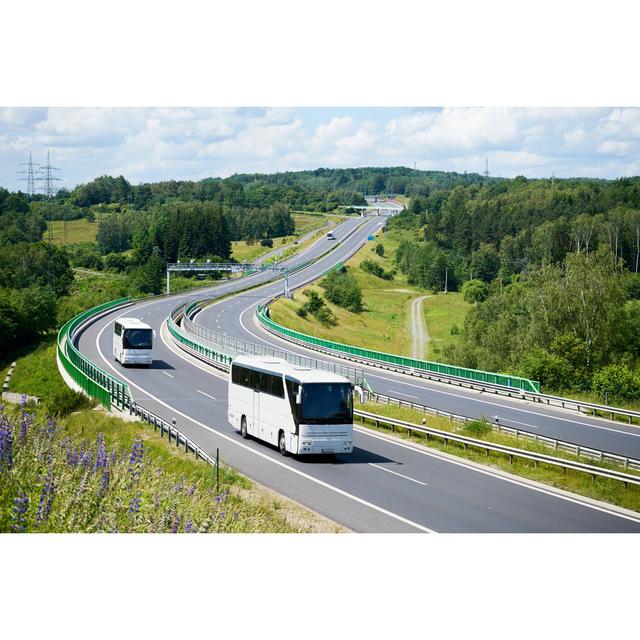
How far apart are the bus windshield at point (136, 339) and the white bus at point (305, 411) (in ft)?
84.0

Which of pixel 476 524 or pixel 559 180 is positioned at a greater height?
pixel 559 180

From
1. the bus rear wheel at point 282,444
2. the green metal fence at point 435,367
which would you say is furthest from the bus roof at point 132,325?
the bus rear wheel at point 282,444

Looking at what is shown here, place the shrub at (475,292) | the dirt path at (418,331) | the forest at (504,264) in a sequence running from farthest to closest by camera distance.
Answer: the shrub at (475,292) → the dirt path at (418,331) → the forest at (504,264)

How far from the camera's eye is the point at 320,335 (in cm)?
10038

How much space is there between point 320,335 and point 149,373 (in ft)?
163

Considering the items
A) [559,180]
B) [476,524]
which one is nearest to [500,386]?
[476,524]

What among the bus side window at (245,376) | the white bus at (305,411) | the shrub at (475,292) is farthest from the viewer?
the shrub at (475,292)

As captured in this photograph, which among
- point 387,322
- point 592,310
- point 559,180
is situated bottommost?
point 387,322

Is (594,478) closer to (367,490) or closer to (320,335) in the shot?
(367,490)

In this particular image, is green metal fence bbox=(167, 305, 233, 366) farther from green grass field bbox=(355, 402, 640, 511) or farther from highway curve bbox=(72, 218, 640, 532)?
green grass field bbox=(355, 402, 640, 511)

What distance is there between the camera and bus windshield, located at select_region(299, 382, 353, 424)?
27.3 meters

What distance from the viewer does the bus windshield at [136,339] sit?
54.1 metres

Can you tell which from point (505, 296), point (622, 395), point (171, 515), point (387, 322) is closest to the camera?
point (171, 515)

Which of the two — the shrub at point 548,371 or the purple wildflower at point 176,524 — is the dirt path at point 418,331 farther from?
the purple wildflower at point 176,524
